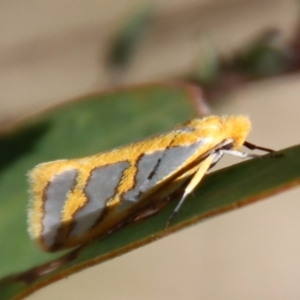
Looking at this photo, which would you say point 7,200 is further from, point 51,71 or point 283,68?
point 51,71

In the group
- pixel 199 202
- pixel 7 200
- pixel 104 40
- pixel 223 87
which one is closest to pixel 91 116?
pixel 7 200

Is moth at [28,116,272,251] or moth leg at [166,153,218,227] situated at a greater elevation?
moth at [28,116,272,251]

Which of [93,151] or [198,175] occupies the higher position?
[93,151]

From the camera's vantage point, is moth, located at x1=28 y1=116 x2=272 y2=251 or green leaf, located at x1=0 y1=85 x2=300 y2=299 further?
moth, located at x1=28 y1=116 x2=272 y2=251

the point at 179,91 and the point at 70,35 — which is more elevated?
the point at 70,35

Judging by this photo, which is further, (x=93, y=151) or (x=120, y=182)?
(x=93, y=151)
